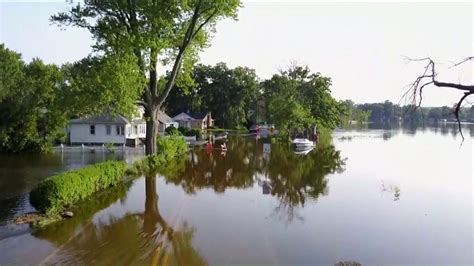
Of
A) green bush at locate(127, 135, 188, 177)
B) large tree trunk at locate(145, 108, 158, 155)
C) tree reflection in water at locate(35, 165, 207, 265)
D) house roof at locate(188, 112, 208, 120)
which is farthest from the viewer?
house roof at locate(188, 112, 208, 120)

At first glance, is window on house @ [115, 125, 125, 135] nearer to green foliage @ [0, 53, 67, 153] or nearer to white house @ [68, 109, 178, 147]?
white house @ [68, 109, 178, 147]

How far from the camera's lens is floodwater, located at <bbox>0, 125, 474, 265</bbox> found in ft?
43.4

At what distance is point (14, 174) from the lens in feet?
90.5

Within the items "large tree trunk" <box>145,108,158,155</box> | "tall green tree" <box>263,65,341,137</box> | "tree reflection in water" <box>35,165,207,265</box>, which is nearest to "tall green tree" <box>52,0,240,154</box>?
"large tree trunk" <box>145,108,158,155</box>

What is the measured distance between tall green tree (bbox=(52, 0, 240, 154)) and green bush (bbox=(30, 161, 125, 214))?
8887 millimetres

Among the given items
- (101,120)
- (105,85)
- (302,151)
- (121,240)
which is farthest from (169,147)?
(121,240)

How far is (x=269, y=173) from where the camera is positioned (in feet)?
103

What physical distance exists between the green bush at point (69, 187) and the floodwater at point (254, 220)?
0.61 metres

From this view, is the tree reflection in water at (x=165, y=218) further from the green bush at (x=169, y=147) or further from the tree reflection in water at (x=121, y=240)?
the green bush at (x=169, y=147)

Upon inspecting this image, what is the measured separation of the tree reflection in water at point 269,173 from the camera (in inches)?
957

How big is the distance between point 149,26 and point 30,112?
59.4 feet

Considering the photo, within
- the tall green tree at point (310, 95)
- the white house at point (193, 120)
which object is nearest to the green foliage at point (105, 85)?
the tall green tree at point (310, 95)

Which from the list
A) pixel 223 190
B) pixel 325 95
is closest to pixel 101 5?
pixel 223 190

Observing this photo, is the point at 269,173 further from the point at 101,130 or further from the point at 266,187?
the point at 101,130
